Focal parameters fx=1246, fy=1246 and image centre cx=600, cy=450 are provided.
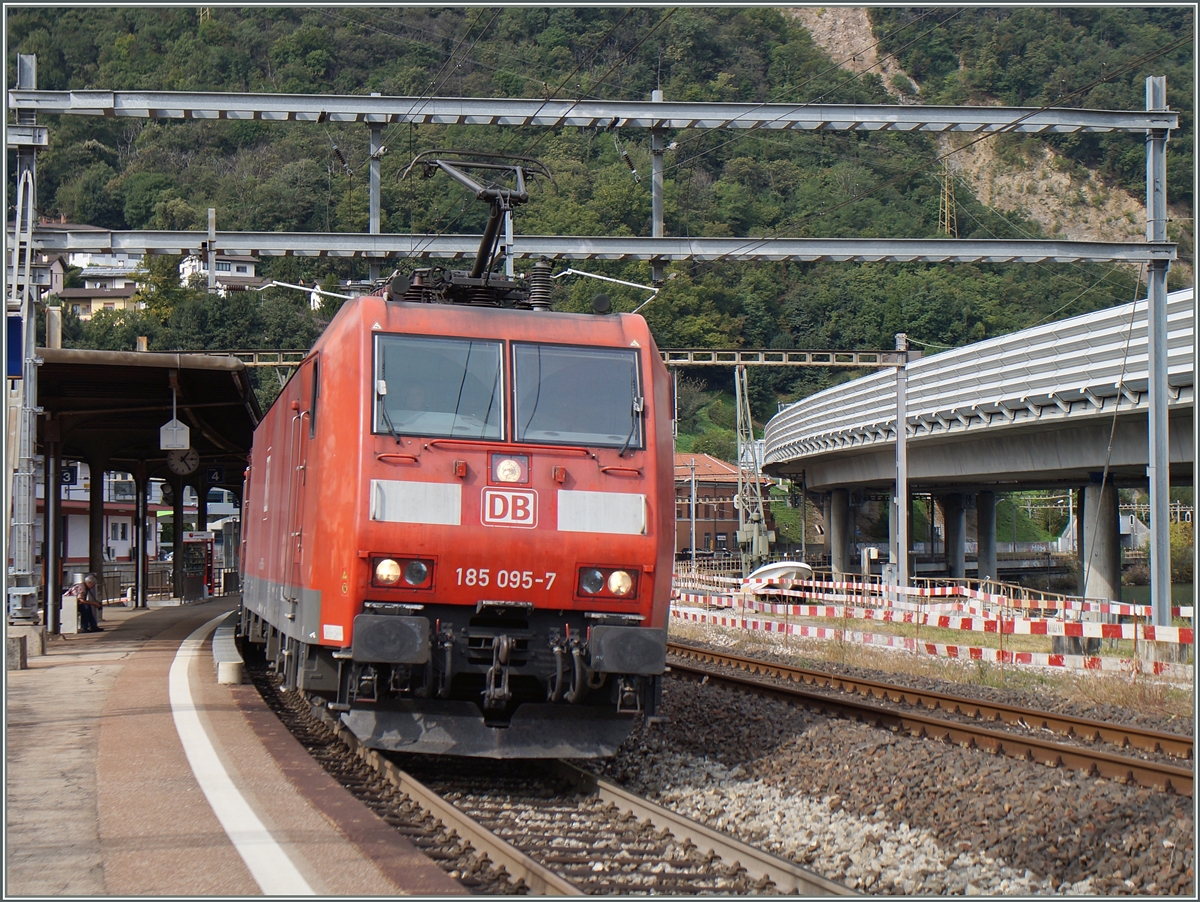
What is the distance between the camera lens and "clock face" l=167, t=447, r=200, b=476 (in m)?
26.9

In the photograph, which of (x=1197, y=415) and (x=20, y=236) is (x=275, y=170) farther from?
(x=1197, y=415)

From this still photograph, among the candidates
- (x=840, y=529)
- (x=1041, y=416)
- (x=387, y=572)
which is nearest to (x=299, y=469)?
(x=387, y=572)

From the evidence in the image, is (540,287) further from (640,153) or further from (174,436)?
(640,153)

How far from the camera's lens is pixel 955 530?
187 feet

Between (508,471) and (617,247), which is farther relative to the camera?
(617,247)

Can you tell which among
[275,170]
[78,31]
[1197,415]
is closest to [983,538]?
[1197,415]

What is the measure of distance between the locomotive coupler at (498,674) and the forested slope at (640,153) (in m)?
40.4

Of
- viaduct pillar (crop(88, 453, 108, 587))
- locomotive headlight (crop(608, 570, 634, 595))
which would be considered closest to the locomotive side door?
locomotive headlight (crop(608, 570, 634, 595))

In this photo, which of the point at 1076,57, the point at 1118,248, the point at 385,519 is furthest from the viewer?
the point at 1076,57

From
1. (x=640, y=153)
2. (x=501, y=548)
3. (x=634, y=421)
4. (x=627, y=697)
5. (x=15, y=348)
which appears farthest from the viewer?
(x=640, y=153)

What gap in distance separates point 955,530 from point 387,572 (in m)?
51.9

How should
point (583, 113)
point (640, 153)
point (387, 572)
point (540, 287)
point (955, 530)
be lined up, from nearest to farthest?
point (387, 572) < point (540, 287) < point (583, 113) < point (955, 530) < point (640, 153)

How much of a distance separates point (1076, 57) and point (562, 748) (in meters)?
85.1

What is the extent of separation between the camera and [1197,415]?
11875 millimetres
